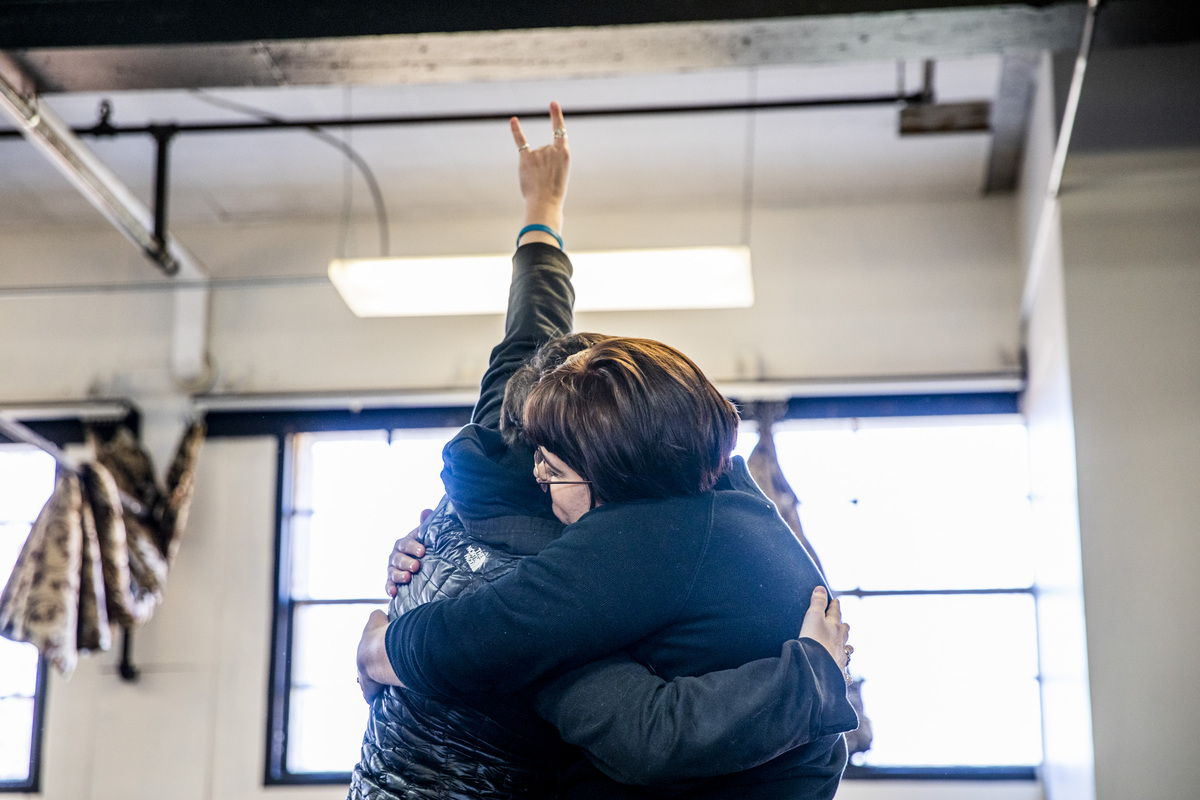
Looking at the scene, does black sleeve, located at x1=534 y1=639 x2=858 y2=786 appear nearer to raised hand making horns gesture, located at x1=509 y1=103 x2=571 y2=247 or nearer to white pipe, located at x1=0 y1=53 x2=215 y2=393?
raised hand making horns gesture, located at x1=509 y1=103 x2=571 y2=247

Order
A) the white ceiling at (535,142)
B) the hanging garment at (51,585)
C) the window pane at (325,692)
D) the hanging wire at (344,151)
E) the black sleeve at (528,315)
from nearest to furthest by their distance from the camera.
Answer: the black sleeve at (528,315)
the hanging garment at (51,585)
the white ceiling at (535,142)
the hanging wire at (344,151)
the window pane at (325,692)

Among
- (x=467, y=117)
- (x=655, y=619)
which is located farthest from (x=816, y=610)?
(x=467, y=117)

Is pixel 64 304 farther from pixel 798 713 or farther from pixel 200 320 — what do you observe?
pixel 798 713

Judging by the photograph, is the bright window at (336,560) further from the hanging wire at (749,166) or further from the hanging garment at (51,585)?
the hanging wire at (749,166)

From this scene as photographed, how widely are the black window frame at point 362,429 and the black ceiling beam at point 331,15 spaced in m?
2.78

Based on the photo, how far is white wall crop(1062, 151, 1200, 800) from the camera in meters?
3.19

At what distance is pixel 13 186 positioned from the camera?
532 cm

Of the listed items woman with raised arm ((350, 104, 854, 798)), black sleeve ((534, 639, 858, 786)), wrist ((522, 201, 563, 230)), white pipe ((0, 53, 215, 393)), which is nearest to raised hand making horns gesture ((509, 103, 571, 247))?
wrist ((522, 201, 563, 230))

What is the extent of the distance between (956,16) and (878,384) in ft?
8.72

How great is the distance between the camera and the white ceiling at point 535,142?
452 centimetres

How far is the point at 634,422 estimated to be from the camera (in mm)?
1281

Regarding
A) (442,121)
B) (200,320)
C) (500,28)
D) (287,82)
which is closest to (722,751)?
(500,28)

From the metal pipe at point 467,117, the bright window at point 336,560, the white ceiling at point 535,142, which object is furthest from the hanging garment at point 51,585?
the white ceiling at point 535,142

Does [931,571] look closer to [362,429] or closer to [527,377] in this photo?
[362,429]
